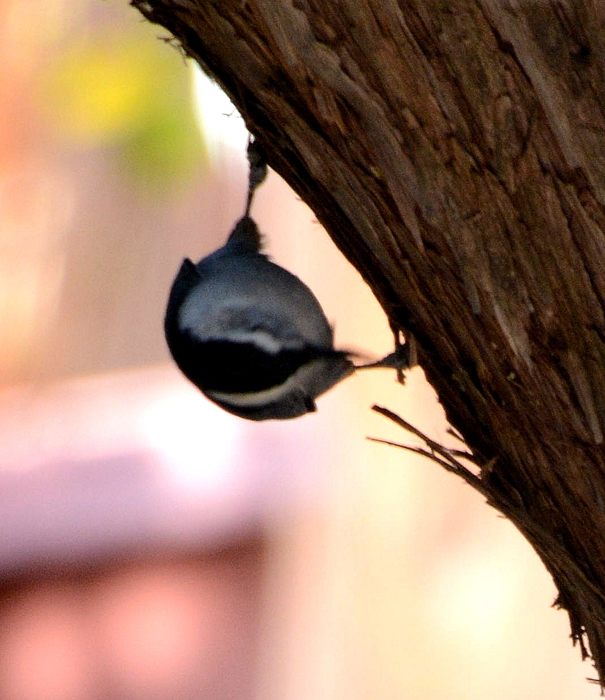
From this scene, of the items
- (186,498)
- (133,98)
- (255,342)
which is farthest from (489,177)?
(186,498)

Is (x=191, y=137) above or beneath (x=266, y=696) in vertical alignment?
above

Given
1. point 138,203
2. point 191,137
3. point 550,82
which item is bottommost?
point 550,82

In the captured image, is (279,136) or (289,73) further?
(279,136)

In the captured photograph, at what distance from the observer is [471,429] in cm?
111

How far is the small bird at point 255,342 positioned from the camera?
1319 millimetres

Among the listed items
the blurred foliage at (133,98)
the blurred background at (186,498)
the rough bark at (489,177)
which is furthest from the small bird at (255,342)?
the blurred background at (186,498)

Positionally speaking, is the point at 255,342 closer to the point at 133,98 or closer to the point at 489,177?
the point at 489,177

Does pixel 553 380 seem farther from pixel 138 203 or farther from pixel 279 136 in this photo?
pixel 138 203

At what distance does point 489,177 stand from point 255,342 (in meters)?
0.47

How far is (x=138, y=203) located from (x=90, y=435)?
0.75 meters

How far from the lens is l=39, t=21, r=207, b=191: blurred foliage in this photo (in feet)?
7.89

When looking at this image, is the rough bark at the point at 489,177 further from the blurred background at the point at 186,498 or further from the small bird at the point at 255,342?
the blurred background at the point at 186,498

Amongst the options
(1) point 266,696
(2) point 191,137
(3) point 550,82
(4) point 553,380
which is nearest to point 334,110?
(3) point 550,82

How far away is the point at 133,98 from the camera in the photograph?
242 cm
